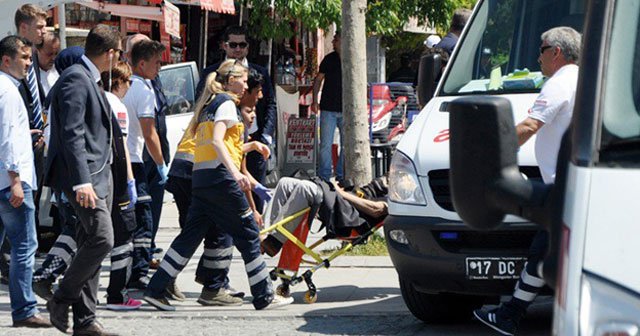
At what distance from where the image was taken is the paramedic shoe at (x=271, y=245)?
9180 mm

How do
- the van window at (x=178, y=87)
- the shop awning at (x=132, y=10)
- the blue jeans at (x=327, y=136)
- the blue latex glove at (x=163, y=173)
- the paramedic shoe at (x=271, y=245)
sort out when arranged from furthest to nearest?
the blue jeans at (x=327, y=136) → the shop awning at (x=132, y=10) → the van window at (x=178, y=87) → the blue latex glove at (x=163, y=173) → the paramedic shoe at (x=271, y=245)

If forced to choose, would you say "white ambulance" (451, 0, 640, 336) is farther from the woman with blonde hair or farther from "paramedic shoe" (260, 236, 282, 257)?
"paramedic shoe" (260, 236, 282, 257)

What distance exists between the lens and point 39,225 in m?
11.3

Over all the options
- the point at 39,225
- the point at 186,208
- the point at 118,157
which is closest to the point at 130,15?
the point at 39,225

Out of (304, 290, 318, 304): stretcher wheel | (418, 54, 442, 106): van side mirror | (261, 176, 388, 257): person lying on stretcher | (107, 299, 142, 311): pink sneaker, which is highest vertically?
(418, 54, 442, 106): van side mirror

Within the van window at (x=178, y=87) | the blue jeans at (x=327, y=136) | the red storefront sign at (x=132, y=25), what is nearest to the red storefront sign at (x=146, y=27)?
the red storefront sign at (x=132, y=25)

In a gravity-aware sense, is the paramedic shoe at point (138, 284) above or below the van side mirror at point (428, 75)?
below

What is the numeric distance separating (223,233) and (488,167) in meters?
5.85

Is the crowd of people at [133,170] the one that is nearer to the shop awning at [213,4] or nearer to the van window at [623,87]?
the van window at [623,87]

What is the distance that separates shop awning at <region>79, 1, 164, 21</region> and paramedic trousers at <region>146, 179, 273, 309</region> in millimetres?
6914

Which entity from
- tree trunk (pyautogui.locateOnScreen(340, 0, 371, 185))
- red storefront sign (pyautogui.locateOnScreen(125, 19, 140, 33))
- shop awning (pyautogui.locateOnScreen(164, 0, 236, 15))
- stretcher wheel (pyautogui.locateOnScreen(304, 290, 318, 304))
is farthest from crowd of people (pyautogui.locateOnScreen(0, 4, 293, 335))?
red storefront sign (pyautogui.locateOnScreen(125, 19, 140, 33))

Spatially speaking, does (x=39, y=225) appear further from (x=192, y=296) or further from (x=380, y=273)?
(x=380, y=273)

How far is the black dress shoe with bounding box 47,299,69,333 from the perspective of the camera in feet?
24.9

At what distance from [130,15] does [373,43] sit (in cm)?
945
